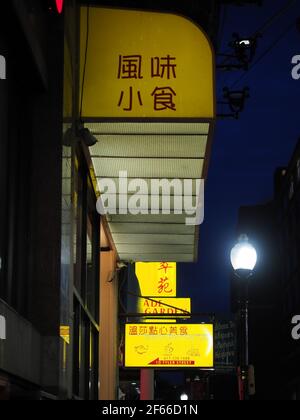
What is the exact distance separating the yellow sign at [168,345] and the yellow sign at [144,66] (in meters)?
9.58

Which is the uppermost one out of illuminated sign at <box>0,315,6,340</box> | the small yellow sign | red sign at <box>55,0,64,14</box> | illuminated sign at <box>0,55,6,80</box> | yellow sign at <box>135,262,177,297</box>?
yellow sign at <box>135,262,177,297</box>

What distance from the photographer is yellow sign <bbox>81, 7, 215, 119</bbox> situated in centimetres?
1012

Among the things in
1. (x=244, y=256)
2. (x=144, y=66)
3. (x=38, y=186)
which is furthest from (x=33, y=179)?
(x=244, y=256)

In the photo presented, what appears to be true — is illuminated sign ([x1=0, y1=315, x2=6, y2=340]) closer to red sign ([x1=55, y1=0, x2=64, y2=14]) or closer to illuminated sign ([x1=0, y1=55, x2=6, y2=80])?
illuminated sign ([x1=0, y1=55, x2=6, y2=80])

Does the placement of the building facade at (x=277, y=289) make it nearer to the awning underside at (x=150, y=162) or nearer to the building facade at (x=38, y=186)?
the awning underside at (x=150, y=162)

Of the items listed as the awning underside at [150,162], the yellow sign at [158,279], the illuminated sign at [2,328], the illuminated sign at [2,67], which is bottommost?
the illuminated sign at [2,328]

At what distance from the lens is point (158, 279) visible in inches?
1059

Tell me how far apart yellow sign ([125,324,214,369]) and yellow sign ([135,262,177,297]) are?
281 inches

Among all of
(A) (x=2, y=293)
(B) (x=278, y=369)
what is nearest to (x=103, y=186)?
(A) (x=2, y=293)

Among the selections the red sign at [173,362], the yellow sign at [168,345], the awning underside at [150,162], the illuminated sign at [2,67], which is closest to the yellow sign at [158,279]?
the yellow sign at [168,345]

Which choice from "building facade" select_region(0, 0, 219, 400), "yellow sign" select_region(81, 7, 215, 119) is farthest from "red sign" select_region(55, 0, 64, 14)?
"yellow sign" select_region(81, 7, 215, 119)

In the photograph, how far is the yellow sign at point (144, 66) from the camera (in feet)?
33.2

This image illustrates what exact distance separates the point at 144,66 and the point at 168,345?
1017 cm

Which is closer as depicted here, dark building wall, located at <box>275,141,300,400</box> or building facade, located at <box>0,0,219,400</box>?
building facade, located at <box>0,0,219,400</box>
